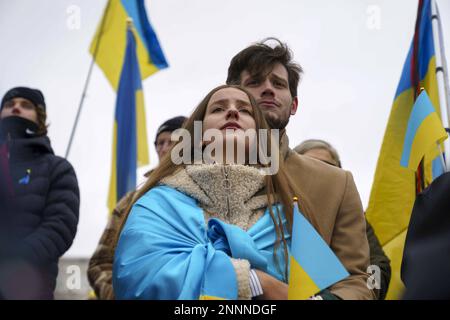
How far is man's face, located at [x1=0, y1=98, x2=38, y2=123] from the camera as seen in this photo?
3861 mm

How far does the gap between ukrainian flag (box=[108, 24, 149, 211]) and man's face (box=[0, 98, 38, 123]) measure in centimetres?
190

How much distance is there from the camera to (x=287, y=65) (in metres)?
3.90

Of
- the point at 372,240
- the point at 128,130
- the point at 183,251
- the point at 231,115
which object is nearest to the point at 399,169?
the point at 372,240

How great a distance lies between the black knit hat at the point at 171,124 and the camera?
15.3ft

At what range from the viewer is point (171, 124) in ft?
15.4

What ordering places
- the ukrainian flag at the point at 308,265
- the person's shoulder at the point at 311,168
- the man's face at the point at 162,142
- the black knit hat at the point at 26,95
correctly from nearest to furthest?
the ukrainian flag at the point at 308,265
the person's shoulder at the point at 311,168
the black knit hat at the point at 26,95
the man's face at the point at 162,142

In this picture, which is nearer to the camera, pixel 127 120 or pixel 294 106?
pixel 294 106

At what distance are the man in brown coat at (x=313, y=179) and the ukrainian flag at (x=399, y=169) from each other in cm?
140

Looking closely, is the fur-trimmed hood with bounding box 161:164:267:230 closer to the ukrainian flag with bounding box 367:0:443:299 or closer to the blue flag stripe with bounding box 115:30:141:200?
the ukrainian flag with bounding box 367:0:443:299

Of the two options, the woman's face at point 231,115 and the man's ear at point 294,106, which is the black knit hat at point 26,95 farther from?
the man's ear at point 294,106

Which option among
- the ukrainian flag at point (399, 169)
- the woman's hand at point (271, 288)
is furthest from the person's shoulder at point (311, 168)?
the ukrainian flag at point (399, 169)

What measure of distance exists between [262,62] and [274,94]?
8.0 inches

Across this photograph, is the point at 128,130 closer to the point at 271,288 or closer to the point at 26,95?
the point at 26,95
